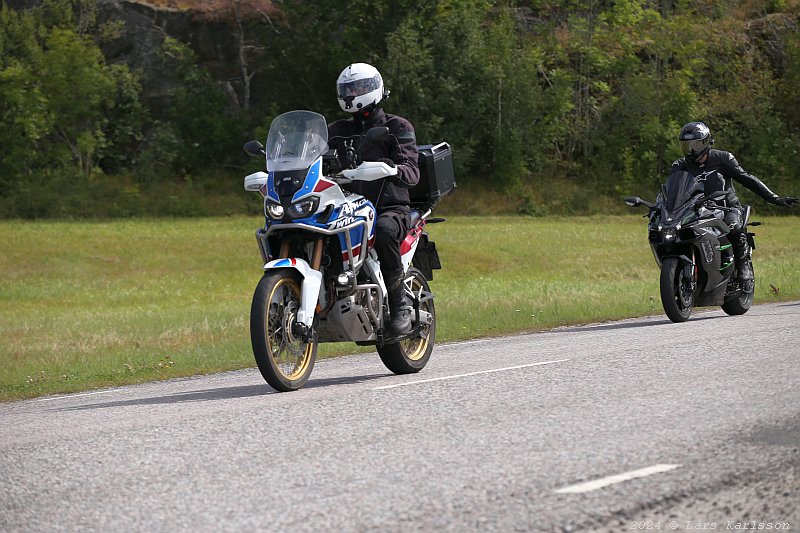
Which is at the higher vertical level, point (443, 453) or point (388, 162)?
point (388, 162)

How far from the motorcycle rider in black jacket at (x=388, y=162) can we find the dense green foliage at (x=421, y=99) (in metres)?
47.3

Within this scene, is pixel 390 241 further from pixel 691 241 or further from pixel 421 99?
pixel 421 99

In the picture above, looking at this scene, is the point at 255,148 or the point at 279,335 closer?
the point at 279,335

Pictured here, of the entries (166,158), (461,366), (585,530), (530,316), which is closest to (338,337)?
(461,366)

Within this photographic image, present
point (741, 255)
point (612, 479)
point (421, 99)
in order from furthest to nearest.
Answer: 1. point (421, 99)
2. point (741, 255)
3. point (612, 479)

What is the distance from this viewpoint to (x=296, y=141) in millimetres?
9969

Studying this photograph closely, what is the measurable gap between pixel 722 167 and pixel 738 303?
1.80 metres

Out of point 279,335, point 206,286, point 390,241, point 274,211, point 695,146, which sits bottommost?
point 206,286

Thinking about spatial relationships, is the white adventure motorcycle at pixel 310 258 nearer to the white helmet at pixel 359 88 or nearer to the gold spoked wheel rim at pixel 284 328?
the gold spoked wheel rim at pixel 284 328

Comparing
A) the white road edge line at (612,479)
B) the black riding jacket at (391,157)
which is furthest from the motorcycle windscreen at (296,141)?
the white road edge line at (612,479)

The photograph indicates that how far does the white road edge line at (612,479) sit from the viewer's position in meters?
5.59

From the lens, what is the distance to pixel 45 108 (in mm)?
60406

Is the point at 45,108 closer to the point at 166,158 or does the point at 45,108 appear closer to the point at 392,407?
the point at 166,158

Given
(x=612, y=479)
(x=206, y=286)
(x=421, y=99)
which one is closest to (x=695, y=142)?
(x=612, y=479)
